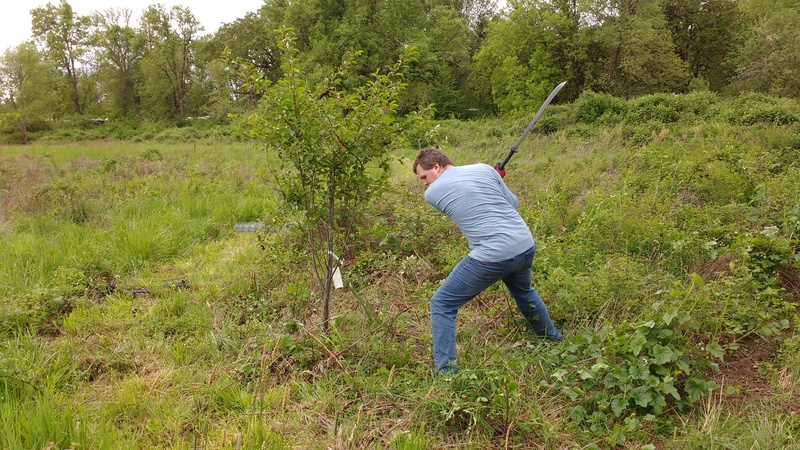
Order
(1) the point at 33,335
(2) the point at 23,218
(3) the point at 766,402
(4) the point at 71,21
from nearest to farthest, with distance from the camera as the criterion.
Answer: (3) the point at 766,402 < (1) the point at 33,335 < (2) the point at 23,218 < (4) the point at 71,21

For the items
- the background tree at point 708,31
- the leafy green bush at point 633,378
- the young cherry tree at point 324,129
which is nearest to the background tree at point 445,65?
the background tree at point 708,31

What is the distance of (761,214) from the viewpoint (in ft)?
15.6

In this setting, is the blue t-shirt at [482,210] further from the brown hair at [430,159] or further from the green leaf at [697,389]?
the green leaf at [697,389]

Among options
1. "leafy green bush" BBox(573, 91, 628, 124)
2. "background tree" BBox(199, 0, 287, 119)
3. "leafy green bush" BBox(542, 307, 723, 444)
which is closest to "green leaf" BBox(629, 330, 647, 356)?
"leafy green bush" BBox(542, 307, 723, 444)

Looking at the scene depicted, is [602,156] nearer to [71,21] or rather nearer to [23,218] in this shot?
[23,218]

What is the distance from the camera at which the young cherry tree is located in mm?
3279

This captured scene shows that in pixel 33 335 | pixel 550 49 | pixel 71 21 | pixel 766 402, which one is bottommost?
pixel 766 402

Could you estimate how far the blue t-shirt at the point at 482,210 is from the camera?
9.55 ft

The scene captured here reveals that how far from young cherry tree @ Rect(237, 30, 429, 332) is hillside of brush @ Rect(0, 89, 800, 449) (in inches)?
10.1

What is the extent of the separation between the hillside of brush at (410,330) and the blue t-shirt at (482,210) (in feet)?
2.32

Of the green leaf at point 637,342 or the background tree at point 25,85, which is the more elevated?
the background tree at point 25,85

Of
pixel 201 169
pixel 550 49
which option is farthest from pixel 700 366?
pixel 550 49

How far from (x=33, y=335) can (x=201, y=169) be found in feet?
24.1

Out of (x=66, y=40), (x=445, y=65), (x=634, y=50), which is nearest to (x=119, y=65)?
(x=66, y=40)
